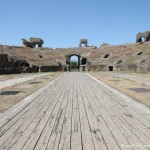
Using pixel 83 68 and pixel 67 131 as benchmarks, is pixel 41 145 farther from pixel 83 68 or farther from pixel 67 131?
pixel 83 68

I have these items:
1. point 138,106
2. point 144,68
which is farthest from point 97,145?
point 144,68

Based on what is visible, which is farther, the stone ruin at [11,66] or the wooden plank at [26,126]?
the stone ruin at [11,66]

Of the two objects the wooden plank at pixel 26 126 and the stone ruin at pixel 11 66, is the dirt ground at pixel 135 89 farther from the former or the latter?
the stone ruin at pixel 11 66

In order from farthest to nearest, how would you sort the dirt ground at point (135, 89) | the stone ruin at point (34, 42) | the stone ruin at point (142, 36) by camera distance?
the stone ruin at point (34, 42) → the stone ruin at point (142, 36) → the dirt ground at point (135, 89)

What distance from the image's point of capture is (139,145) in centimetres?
521

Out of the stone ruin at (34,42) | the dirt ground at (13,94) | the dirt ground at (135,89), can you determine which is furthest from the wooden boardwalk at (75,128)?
the stone ruin at (34,42)

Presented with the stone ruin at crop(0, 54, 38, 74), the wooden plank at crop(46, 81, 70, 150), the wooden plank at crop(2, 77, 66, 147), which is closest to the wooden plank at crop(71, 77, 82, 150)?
the wooden plank at crop(46, 81, 70, 150)

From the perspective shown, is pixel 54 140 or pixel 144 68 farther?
pixel 144 68

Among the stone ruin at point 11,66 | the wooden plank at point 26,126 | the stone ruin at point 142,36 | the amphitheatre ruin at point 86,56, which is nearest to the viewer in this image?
the wooden plank at point 26,126

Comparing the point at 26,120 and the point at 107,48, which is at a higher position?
the point at 107,48

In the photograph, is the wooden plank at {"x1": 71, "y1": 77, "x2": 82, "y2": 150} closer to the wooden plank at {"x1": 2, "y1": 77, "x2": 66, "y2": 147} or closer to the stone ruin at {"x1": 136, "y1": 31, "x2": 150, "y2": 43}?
the wooden plank at {"x1": 2, "y1": 77, "x2": 66, "y2": 147}

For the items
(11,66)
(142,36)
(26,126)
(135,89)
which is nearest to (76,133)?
(26,126)

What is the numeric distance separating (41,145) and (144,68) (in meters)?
50.3

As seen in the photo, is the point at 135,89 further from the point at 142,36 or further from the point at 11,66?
the point at 142,36
